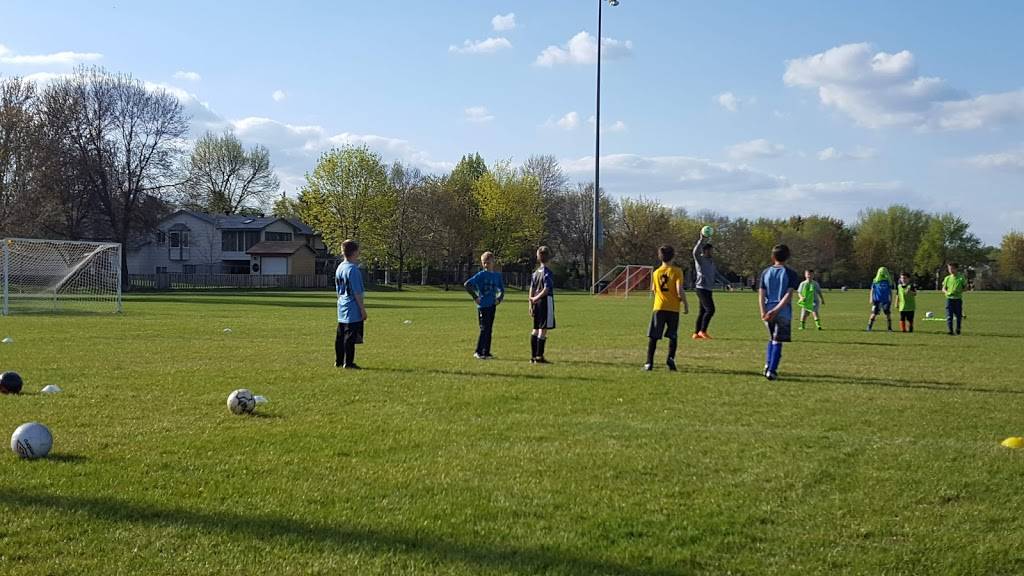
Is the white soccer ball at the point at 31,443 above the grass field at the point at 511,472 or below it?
above

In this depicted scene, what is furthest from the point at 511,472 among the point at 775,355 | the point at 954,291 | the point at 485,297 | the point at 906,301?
the point at 906,301

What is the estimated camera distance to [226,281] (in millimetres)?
69938

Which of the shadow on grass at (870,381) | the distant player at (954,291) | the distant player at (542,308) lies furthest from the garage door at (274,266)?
the shadow on grass at (870,381)

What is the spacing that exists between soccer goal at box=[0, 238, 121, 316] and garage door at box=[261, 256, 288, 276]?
139ft

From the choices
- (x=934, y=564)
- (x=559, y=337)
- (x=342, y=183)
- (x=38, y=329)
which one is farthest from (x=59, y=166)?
(x=934, y=564)

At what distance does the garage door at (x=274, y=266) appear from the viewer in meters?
77.2

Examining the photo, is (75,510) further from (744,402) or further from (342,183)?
(342,183)

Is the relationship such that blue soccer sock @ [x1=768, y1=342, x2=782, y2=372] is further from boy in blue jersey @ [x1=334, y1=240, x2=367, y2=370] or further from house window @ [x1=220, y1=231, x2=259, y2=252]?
house window @ [x1=220, y1=231, x2=259, y2=252]

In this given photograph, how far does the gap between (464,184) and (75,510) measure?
79711 millimetres

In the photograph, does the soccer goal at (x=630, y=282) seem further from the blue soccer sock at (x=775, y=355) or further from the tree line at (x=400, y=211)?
the blue soccer sock at (x=775, y=355)

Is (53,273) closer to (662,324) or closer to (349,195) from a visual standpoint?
(662,324)

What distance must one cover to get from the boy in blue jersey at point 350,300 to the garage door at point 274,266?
67815 mm

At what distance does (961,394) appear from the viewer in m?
10.4

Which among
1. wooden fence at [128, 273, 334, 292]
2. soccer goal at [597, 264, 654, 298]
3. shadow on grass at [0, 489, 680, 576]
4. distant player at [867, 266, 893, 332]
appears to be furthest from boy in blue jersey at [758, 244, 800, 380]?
wooden fence at [128, 273, 334, 292]
